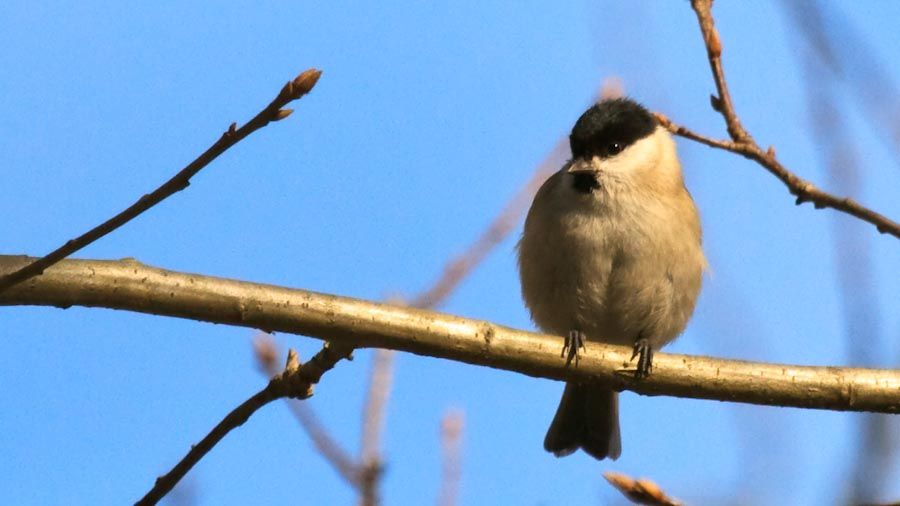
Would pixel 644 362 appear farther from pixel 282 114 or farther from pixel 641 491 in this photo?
pixel 282 114

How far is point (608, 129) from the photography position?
4582 millimetres

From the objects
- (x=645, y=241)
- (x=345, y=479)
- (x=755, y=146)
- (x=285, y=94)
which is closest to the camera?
(x=285, y=94)

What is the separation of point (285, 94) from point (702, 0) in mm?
1431

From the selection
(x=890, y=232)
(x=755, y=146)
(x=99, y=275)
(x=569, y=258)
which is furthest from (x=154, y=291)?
(x=569, y=258)

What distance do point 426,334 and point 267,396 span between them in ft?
1.47

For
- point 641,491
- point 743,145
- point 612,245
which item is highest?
point 612,245

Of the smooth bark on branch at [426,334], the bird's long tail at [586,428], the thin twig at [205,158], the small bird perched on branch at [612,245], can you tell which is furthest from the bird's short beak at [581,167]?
the thin twig at [205,158]

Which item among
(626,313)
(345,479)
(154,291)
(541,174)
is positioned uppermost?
(541,174)

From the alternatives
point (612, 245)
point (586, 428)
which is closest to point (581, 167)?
point (612, 245)

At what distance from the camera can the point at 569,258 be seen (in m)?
4.18

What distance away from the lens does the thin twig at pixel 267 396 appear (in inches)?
88.0

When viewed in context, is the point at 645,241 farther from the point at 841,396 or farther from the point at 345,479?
the point at 345,479

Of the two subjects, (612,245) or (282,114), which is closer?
(282,114)

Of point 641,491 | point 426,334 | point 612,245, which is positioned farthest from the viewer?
point 612,245
